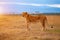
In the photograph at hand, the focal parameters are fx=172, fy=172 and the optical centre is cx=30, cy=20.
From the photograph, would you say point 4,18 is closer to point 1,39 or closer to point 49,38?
point 1,39

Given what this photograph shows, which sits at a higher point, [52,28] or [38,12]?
[38,12]

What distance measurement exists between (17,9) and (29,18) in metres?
0.60

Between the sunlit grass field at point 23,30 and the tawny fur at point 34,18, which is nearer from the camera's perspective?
the sunlit grass field at point 23,30

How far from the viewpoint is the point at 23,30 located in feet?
9.57

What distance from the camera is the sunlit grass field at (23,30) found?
2575 millimetres

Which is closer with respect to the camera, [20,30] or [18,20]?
[20,30]

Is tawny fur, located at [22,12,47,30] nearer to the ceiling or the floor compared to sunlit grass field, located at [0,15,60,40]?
nearer to the ceiling

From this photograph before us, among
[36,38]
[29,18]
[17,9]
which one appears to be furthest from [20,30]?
[17,9]

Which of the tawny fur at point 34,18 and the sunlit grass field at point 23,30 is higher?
the tawny fur at point 34,18

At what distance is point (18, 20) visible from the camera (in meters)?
3.53

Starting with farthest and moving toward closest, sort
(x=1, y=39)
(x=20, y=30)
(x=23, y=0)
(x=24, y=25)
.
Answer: (x=23, y=0) < (x=24, y=25) < (x=20, y=30) < (x=1, y=39)

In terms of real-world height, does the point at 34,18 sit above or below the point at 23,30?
above

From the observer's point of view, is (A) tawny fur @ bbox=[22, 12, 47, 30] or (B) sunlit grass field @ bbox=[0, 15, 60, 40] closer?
(B) sunlit grass field @ bbox=[0, 15, 60, 40]

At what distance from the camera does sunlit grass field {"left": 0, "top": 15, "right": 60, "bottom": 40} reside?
2575mm
